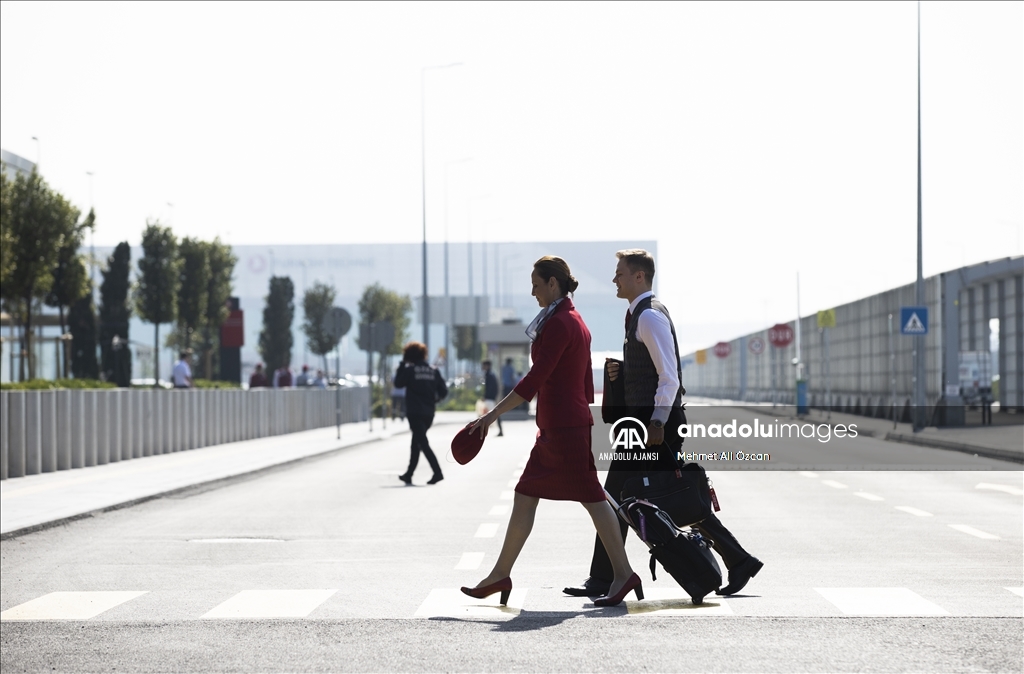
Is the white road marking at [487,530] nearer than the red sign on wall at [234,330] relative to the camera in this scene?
Yes

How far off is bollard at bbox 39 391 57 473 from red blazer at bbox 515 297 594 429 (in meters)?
17.7

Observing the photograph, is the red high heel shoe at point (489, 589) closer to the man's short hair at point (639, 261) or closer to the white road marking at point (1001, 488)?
the man's short hair at point (639, 261)

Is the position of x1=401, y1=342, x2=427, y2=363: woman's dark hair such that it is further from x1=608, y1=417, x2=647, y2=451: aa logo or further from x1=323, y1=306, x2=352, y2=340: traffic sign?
x1=323, y1=306, x2=352, y2=340: traffic sign

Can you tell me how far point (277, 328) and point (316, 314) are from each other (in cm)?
1366

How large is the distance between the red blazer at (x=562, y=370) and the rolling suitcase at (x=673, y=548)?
1.35 m

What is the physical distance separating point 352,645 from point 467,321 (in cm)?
8477

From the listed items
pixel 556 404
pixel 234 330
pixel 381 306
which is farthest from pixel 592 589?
pixel 381 306

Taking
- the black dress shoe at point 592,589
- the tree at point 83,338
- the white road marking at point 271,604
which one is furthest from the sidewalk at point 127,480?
the tree at point 83,338

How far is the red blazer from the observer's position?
15.6 feet

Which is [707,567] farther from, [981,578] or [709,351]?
[709,351]

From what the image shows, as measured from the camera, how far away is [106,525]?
14477 mm

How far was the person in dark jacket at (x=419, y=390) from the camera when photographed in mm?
18547

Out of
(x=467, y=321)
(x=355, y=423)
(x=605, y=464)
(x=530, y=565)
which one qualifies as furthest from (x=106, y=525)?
(x=467, y=321)

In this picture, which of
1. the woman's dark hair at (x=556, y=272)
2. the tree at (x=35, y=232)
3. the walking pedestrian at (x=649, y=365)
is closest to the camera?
the woman's dark hair at (x=556, y=272)
